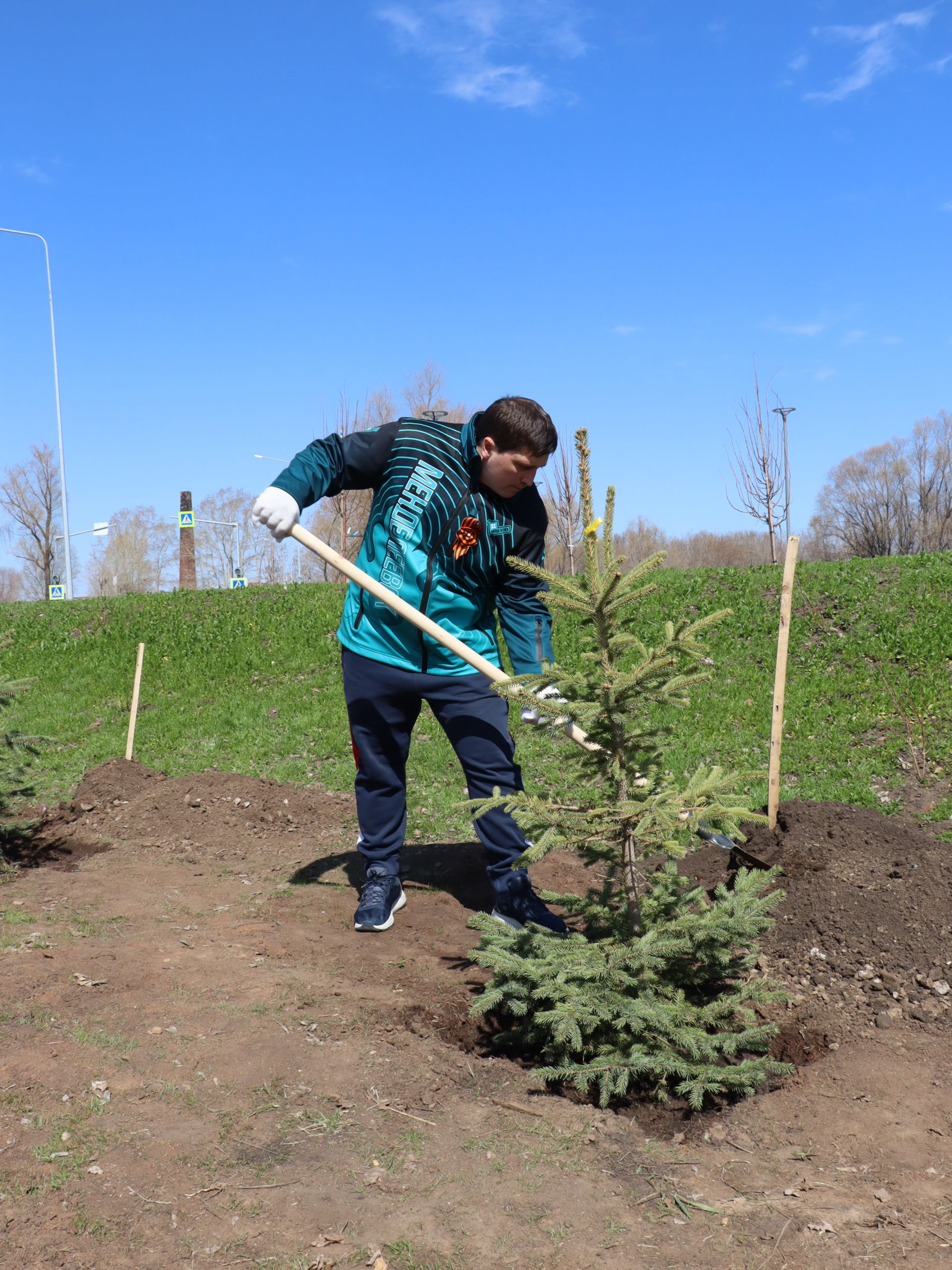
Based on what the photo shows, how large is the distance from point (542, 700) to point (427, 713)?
20.6ft

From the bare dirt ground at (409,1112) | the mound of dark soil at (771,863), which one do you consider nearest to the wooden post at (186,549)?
the mound of dark soil at (771,863)

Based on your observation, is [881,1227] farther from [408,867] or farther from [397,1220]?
[408,867]

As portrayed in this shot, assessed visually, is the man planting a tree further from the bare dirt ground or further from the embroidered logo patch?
the bare dirt ground

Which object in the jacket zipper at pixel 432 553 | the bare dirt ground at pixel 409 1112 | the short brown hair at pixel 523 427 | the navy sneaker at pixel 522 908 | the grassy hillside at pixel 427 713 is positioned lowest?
the bare dirt ground at pixel 409 1112

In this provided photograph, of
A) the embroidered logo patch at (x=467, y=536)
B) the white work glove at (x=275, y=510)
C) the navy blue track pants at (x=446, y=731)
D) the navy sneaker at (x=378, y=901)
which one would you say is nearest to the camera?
the white work glove at (x=275, y=510)

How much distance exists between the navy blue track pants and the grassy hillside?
1.32 metres

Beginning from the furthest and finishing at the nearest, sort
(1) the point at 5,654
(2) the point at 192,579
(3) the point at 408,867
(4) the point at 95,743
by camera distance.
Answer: (2) the point at 192,579, (1) the point at 5,654, (4) the point at 95,743, (3) the point at 408,867

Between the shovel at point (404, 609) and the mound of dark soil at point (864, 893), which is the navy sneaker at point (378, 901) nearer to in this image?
the shovel at point (404, 609)

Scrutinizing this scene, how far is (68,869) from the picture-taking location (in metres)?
5.50

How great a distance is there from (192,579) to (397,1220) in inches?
787

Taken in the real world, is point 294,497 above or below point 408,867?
above

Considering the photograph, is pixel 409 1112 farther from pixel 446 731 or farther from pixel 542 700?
pixel 446 731

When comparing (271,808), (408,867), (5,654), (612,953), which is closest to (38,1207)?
(612,953)

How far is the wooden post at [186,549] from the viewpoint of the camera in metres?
21.1
